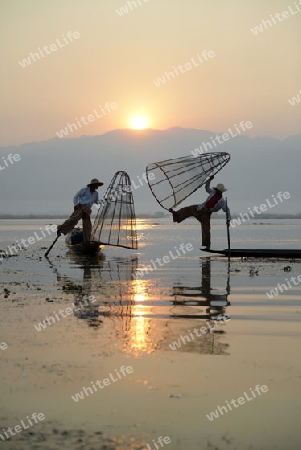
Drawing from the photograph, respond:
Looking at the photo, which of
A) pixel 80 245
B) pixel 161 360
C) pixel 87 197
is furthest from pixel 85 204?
pixel 161 360

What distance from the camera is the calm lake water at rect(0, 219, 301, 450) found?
20.2ft

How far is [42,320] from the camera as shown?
35.9 ft

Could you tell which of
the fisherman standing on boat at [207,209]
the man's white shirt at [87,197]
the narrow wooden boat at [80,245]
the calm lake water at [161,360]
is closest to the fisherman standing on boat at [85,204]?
the man's white shirt at [87,197]

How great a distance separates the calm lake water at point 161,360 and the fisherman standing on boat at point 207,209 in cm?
810

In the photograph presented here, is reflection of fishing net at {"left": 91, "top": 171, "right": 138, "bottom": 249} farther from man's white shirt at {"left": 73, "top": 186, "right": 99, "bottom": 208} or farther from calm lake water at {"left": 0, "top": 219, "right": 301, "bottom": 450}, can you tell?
calm lake water at {"left": 0, "top": 219, "right": 301, "bottom": 450}

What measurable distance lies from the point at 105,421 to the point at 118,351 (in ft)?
8.00

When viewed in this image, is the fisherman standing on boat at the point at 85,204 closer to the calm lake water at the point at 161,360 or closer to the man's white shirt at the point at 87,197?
the man's white shirt at the point at 87,197

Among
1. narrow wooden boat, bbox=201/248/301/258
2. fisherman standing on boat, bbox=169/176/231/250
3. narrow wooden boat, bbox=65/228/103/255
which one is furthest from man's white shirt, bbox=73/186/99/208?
narrow wooden boat, bbox=201/248/301/258

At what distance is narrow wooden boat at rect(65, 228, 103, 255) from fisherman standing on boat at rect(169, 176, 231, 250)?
302 centimetres

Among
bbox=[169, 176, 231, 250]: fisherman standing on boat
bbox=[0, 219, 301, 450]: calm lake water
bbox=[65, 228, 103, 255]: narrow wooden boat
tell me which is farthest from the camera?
bbox=[65, 228, 103, 255]: narrow wooden boat

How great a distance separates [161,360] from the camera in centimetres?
820

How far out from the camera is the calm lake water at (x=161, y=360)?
6145 mm

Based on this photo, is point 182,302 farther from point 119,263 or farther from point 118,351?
point 119,263

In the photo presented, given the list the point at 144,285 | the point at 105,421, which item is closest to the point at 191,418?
the point at 105,421
